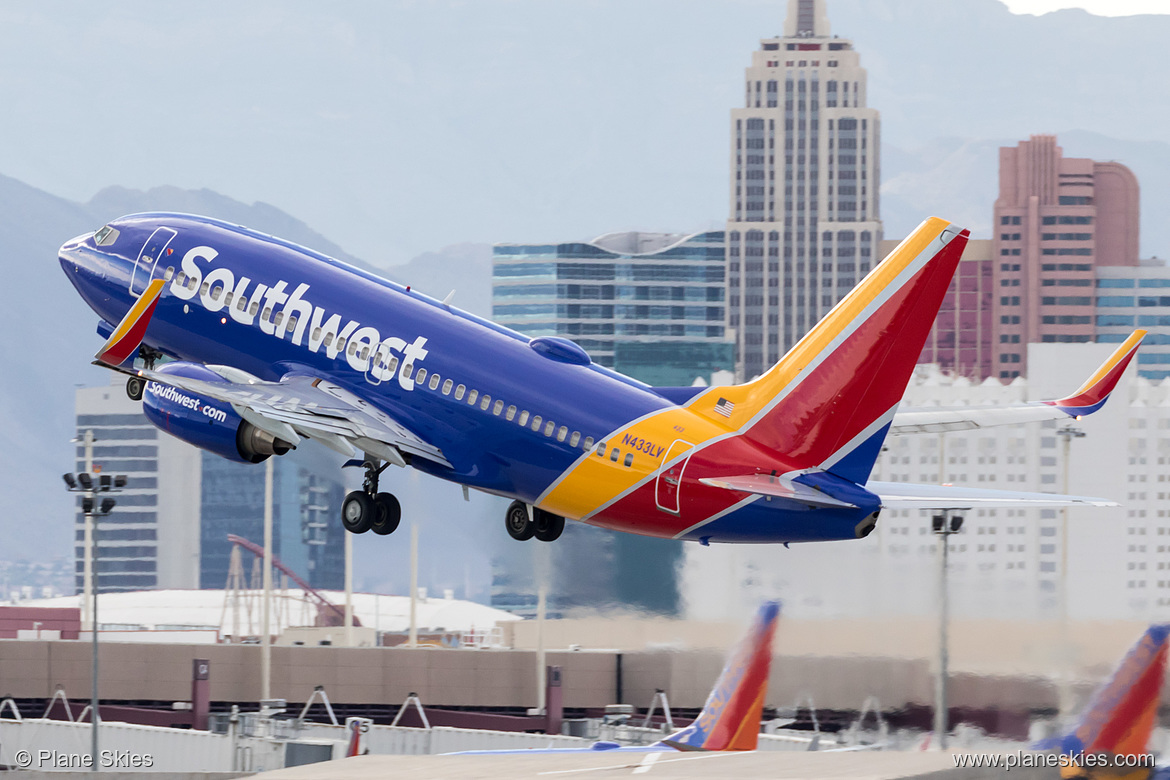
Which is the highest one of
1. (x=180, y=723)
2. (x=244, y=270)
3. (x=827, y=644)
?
(x=244, y=270)

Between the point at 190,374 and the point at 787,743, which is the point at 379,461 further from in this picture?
the point at 787,743

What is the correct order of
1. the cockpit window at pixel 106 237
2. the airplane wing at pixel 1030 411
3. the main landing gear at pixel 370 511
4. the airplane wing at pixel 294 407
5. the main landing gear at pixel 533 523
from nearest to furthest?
1. the airplane wing at pixel 294 407
2. the airplane wing at pixel 1030 411
3. the main landing gear at pixel 370 511
4. the main landing gear at pixel 533 523
5. the cockpit window at pixel 106 237

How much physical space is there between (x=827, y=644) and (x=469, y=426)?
88.9 feet

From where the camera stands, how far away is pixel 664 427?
40.2 metres

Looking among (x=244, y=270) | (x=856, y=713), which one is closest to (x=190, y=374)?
(x=244, y=270)

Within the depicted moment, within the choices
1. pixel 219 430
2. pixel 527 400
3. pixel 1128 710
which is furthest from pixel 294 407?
pixel 1128 710

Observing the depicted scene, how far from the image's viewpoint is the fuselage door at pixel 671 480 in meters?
39.7

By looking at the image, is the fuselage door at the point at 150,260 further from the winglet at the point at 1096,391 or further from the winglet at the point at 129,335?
the winglet at the point at 1096,391

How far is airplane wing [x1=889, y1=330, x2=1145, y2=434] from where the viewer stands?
42.8 metres

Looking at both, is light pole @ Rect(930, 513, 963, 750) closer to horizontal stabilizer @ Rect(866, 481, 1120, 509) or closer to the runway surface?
the runway surface

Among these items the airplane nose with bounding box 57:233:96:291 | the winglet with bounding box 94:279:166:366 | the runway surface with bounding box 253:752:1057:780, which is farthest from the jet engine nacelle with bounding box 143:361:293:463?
the runway surface with bounding box 253:752:1057:780

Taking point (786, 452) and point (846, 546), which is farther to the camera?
point (846, 546)

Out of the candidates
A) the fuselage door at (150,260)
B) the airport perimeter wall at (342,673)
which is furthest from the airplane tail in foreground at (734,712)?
the airport perimeter wall at (342,673)

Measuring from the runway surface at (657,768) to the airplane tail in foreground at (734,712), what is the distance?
6.22 meters
